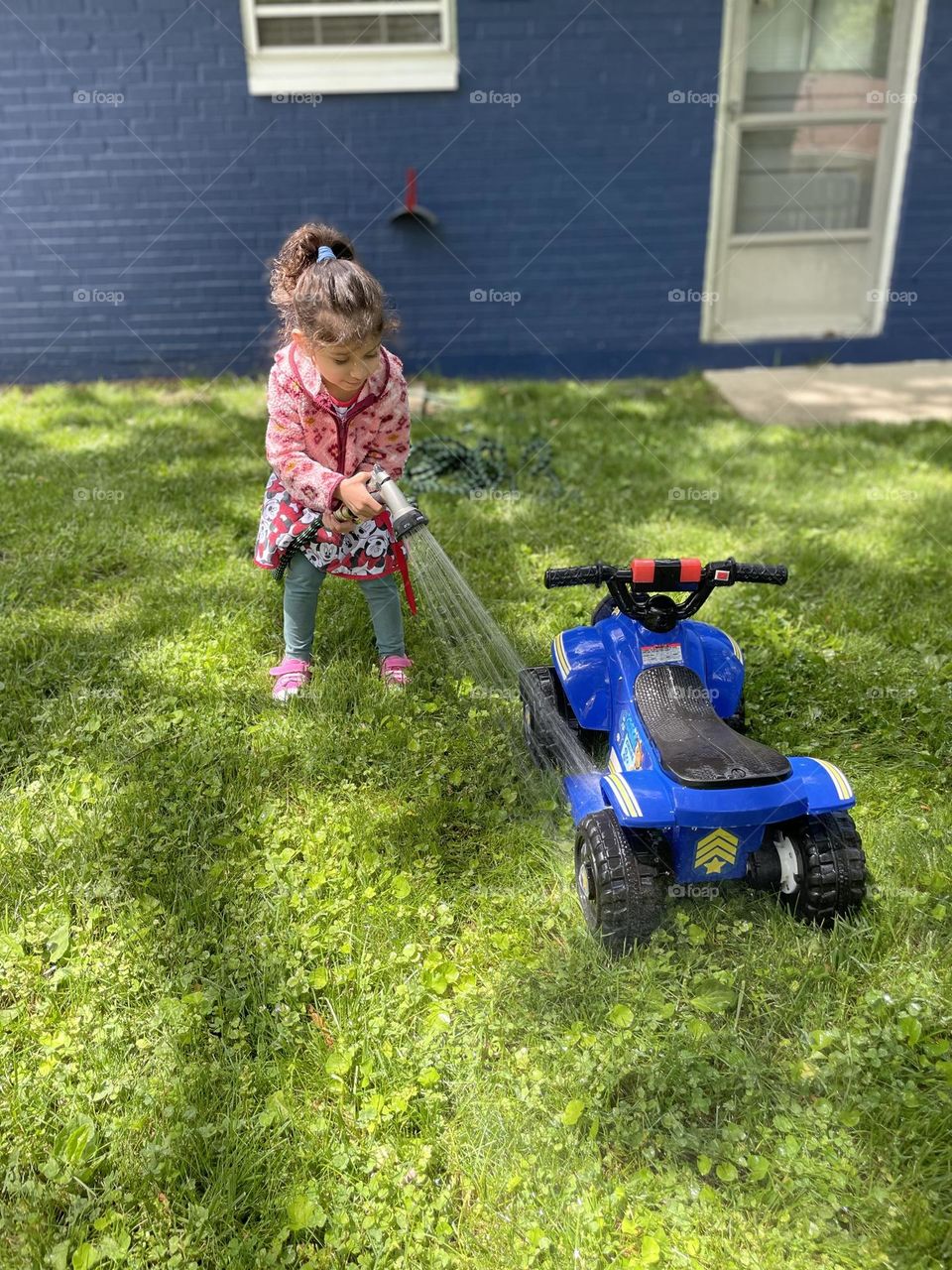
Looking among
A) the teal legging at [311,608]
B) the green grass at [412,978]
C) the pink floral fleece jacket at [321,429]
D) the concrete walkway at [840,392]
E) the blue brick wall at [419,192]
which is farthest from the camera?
the blue brick wall at [419,192]

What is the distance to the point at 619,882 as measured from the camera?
7.45 feet

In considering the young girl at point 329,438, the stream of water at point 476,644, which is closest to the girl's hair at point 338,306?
the young girl at point 329,438

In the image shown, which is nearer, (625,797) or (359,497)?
(625,797)

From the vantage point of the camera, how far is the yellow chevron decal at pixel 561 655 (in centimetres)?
294

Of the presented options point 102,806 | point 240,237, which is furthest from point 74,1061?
point 240,237

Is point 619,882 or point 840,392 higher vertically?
point 840,392

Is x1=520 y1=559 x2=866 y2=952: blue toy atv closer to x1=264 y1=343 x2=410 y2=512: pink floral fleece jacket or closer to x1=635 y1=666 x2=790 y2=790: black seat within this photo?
x1=635 y1=666 x2=790 y2=790: black seat

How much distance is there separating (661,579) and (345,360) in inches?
44.5

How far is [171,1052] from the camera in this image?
7.06ft

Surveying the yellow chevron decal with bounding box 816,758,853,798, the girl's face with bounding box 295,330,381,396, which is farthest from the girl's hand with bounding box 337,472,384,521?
the yellow chevron decal with bounding box 816,758,853,798

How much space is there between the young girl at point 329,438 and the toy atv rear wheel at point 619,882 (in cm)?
110

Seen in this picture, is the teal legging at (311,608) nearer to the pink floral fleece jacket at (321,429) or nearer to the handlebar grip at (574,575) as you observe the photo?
the pink floral fleece jacket at (321,429)

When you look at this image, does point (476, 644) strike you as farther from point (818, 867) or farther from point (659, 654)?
point (818, 867)

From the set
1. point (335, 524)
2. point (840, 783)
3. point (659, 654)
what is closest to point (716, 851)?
point (840, 783)
